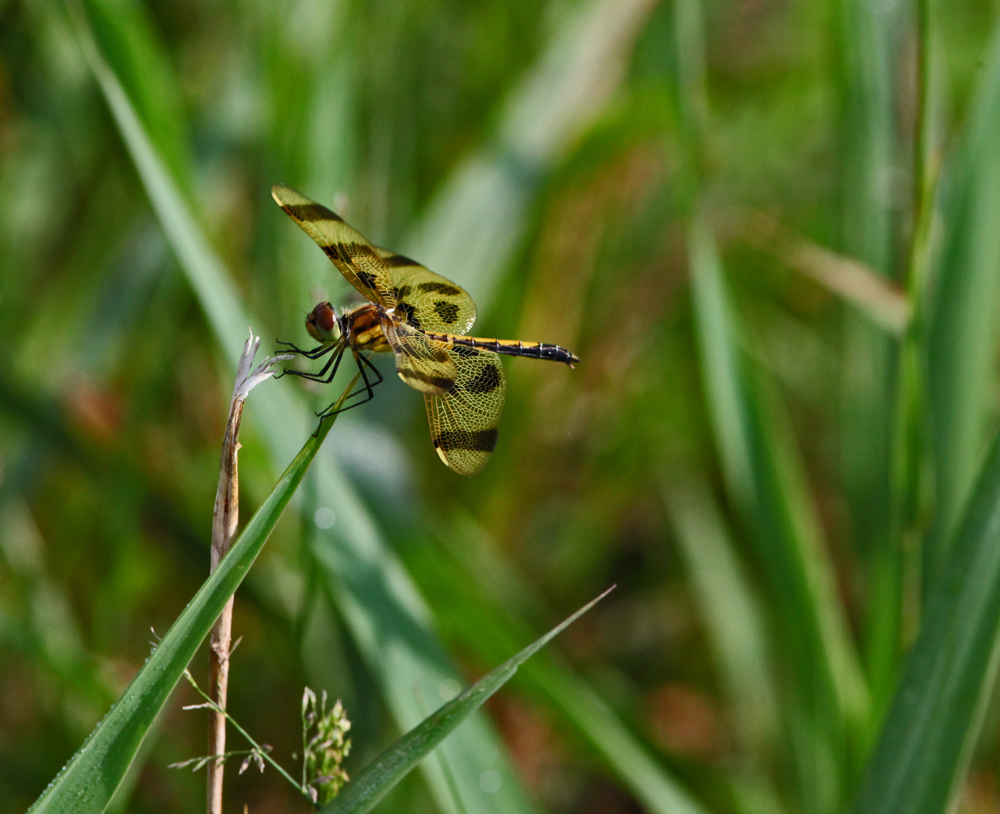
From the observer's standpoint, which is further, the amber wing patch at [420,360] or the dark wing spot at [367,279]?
the dark wing spot at [367,279]

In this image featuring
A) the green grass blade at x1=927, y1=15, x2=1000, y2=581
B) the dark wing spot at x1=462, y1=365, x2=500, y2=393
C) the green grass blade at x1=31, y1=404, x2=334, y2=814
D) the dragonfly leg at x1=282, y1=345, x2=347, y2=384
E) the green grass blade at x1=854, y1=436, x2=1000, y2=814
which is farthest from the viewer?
the green grass blade at x1=927, y1=15, x2=1000, y2=581

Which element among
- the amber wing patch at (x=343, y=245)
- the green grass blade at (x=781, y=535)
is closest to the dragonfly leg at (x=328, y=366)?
the amber wing patch at (x=343, y=245)

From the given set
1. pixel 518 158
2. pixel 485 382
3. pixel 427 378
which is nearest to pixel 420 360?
pixel 427 378

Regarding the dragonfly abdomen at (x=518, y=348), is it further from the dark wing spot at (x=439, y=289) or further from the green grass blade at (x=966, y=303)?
the green grass blade at (x=966, y=303)

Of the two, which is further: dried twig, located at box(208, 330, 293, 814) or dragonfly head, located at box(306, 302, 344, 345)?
dragonfly head, located at box(306, 302, 344, 345)

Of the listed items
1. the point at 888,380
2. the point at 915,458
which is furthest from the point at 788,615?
the point at 888,380

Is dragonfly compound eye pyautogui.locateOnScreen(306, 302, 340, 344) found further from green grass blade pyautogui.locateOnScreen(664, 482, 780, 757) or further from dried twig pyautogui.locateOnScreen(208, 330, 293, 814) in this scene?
green grass blade pyautogui.locateOnScreen(664, 482, 780, 757)

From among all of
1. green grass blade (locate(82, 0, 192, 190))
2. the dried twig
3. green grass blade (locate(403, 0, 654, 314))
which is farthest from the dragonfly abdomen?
the dried twig
